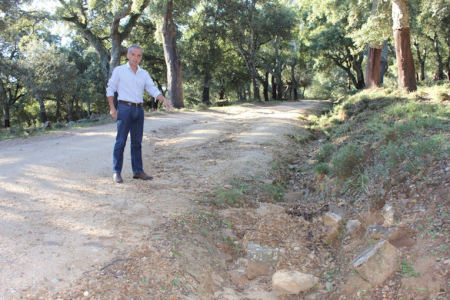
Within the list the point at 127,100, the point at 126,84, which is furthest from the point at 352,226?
the point at 126,84

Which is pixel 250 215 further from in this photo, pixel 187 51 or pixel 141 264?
pixel 187 51

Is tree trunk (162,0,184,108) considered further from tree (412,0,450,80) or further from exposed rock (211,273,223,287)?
exposed rock (211,273,223,287)

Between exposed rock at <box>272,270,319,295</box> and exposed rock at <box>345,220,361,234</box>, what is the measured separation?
901 mm

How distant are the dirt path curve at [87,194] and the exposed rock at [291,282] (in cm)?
136

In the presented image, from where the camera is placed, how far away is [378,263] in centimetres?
296

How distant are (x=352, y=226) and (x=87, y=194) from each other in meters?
3.29

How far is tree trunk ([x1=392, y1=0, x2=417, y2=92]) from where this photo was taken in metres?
10.1

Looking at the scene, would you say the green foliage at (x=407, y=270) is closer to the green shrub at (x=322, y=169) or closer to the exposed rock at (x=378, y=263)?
the exposed rock at (x=378, y=263)

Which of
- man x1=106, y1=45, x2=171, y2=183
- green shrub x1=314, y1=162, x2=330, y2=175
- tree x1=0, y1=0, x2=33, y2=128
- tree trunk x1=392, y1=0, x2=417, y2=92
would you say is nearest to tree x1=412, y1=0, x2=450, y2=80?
tree trunk x1=392, y1=0, x2=417, y2=92

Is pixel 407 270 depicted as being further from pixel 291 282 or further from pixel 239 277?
pixel 239 277

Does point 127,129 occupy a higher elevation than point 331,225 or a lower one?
higher

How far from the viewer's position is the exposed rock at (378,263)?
115 inches

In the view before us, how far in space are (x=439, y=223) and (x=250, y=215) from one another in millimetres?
2071

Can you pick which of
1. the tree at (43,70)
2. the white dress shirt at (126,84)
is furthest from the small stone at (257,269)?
the tree at (43,70)
